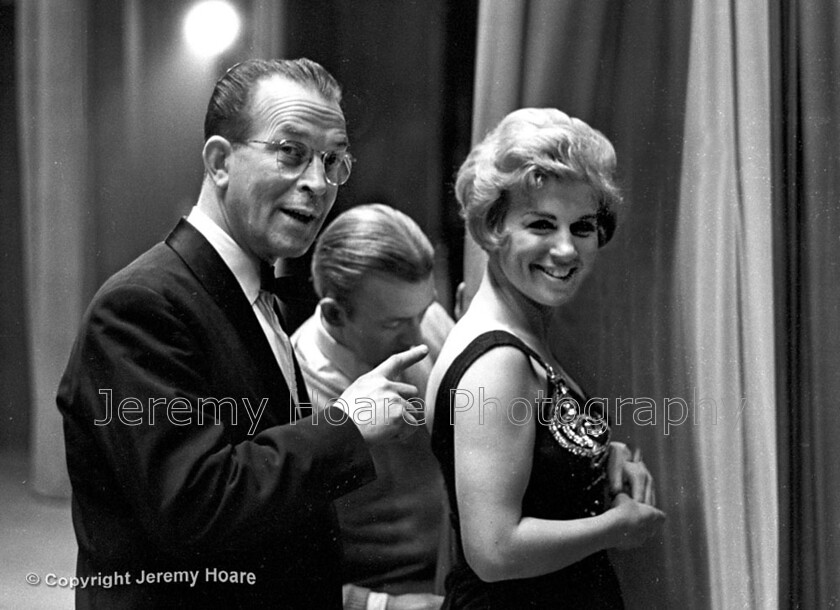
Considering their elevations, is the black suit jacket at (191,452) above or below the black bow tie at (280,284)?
below

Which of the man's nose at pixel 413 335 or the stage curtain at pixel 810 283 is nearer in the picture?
the man's nose at pixel 413 335

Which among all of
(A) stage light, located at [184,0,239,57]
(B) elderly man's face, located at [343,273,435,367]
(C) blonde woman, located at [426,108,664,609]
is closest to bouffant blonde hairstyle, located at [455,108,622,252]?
(C) blonde woman, located at [426,108,664,609]

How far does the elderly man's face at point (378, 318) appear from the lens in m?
1.06

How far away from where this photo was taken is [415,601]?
3.63 ft

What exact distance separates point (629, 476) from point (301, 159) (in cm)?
59

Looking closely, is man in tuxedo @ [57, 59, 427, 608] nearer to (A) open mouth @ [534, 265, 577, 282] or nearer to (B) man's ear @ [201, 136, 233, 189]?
(B) man's ear @ [201, 136, 233, 189]

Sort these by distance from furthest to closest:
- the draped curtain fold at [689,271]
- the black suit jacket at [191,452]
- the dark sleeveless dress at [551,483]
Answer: the draped curtain fold at [689,271]
the dark sleeveless dress at [551,483]
the black suit jacket at [191,452]

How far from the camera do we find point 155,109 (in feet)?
3.53

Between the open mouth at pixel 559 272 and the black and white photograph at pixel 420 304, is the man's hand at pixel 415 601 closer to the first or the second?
the black and white photograph at pixel 420 304

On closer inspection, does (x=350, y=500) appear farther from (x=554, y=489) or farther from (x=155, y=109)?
(x=155, y=109)

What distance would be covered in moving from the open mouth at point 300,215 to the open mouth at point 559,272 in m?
0.28

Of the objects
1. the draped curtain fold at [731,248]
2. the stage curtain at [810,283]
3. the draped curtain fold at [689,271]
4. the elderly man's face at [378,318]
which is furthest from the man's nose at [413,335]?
the stage curtain at [810,283]

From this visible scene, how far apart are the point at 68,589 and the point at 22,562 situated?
85 mm

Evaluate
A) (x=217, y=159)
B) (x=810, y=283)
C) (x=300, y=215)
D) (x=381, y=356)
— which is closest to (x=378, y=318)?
(x=381, y=356)
